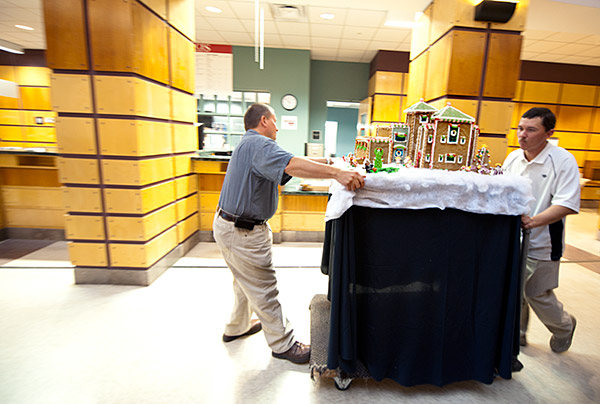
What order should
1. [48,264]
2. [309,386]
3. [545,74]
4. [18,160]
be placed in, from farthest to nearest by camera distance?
[545,74] < [18,160] < [48,264] < [309,386]

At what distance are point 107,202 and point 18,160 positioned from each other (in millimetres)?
2325

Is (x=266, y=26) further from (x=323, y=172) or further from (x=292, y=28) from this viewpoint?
(x=323, y=172)

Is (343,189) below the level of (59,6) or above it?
below

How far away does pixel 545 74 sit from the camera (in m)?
7.56

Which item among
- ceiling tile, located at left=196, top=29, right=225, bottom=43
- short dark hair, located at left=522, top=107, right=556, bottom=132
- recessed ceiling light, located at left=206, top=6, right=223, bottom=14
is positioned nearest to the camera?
Result: short dark hair, located at left=522, top=107, right=556, bottom=132

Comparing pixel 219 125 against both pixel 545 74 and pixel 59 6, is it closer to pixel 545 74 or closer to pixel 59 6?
pixel 59 6

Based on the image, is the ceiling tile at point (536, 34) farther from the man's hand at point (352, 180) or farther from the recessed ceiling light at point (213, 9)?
the man's hand at point (352, 180)

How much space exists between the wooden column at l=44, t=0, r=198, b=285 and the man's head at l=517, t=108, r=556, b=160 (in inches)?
120

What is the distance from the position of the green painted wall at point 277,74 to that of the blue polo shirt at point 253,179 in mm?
5976

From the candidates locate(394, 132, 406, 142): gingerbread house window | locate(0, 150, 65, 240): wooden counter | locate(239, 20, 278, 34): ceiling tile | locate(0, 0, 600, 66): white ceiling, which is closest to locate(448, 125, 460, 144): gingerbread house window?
locate(394, 132, 406, 142): gingerbread house window

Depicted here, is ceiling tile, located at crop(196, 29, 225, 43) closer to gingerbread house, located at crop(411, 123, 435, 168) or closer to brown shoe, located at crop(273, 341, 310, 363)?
gingerbread house, located at crop(411, 123, 435, 168)

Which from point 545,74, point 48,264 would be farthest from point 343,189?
point 545,74

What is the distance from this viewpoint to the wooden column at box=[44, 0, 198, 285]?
8.84 ft

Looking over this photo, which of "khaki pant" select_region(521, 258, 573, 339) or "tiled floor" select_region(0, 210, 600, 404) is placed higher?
"khaki pant" select_region(521, 258, 573, 339)
